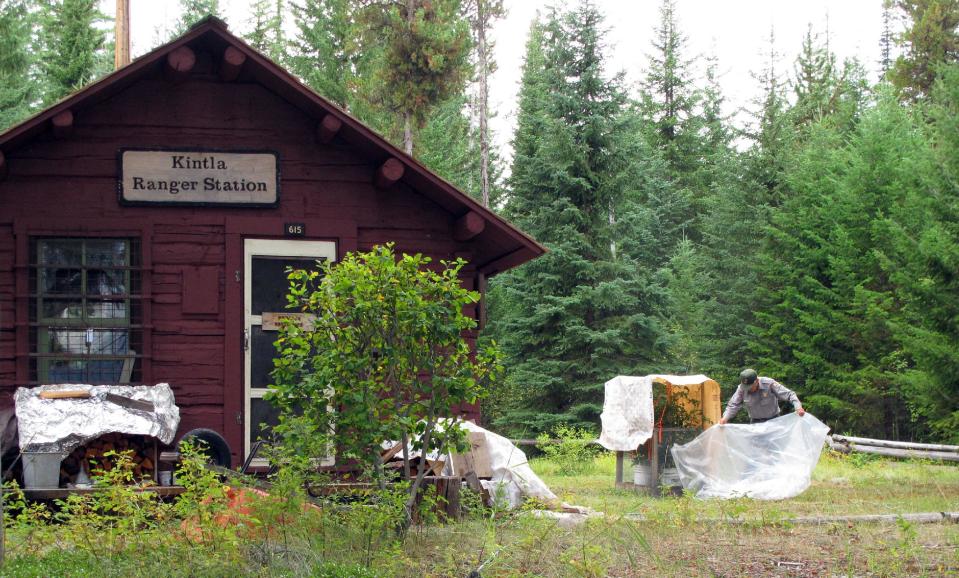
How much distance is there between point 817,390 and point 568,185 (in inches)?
323

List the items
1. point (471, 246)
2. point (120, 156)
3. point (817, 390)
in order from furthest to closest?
point (817, 390)
point (471, 246)
point (120, 156)

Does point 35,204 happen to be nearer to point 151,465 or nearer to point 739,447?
point 151,465

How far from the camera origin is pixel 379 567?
726 cm

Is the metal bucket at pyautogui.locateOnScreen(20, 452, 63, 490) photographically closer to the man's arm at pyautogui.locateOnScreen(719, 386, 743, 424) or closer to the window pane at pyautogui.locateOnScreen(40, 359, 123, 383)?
the window pane at pyautogui.locateOnScreen(40, 359, 123, 383)

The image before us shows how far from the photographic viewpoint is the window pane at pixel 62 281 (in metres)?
11.6

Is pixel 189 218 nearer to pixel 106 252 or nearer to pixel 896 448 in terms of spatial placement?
pixel 106 252

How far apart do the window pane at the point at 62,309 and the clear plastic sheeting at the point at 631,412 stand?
6.28 m

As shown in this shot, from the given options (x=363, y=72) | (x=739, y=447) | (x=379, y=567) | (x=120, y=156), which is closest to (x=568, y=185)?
(x=363, y=72)

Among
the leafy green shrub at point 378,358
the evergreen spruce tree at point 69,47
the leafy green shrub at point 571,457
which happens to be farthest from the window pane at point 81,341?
the evergreen spruce tree at point 69,47

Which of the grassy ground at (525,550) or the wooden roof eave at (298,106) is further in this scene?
the wooden roof eave at (298,106)

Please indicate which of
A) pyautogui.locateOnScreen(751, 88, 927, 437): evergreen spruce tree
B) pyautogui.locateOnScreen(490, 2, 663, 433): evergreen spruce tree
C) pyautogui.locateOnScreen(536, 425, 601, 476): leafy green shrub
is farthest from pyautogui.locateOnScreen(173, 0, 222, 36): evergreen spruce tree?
pyautogui.locateOnScreen(536, 425, 601, 476): leafy green shrub

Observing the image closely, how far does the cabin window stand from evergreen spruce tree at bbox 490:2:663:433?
57.3 feet

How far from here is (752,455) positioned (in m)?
13.7

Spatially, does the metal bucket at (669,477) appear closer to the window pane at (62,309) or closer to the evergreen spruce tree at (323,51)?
the window pane at (62,309)
